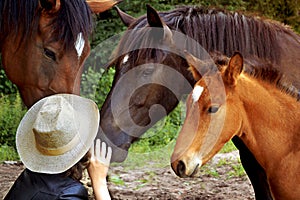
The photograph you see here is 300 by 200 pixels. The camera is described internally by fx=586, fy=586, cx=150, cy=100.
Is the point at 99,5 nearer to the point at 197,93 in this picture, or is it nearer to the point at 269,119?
the point at 197,93

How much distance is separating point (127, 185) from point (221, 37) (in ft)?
7.60

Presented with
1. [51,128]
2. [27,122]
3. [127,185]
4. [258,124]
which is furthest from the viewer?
[127,185]

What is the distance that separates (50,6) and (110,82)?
476 centimetres

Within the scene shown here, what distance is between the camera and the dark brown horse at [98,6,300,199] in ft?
11.0

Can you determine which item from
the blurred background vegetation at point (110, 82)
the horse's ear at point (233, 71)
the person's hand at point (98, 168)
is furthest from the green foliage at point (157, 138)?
the person's hand at point (98, 168)

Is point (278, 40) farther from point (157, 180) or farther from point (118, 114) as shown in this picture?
point (157, 180)

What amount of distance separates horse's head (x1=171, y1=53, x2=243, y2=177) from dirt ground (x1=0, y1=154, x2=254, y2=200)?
6.85 ft

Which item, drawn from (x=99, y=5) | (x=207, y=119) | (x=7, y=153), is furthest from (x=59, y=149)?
(x=7, y=153)

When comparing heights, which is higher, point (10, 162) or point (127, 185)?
point (127, 185)

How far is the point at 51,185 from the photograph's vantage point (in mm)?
2289

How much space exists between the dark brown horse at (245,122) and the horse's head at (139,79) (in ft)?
1.50

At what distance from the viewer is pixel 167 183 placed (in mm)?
5336

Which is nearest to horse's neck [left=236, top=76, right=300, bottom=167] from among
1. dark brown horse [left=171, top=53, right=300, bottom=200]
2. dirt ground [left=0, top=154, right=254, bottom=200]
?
dark brown horse [left=171, top=53, right=300, bottom=200]

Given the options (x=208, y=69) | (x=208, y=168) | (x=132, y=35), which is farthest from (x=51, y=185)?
(x=208, y=168)
